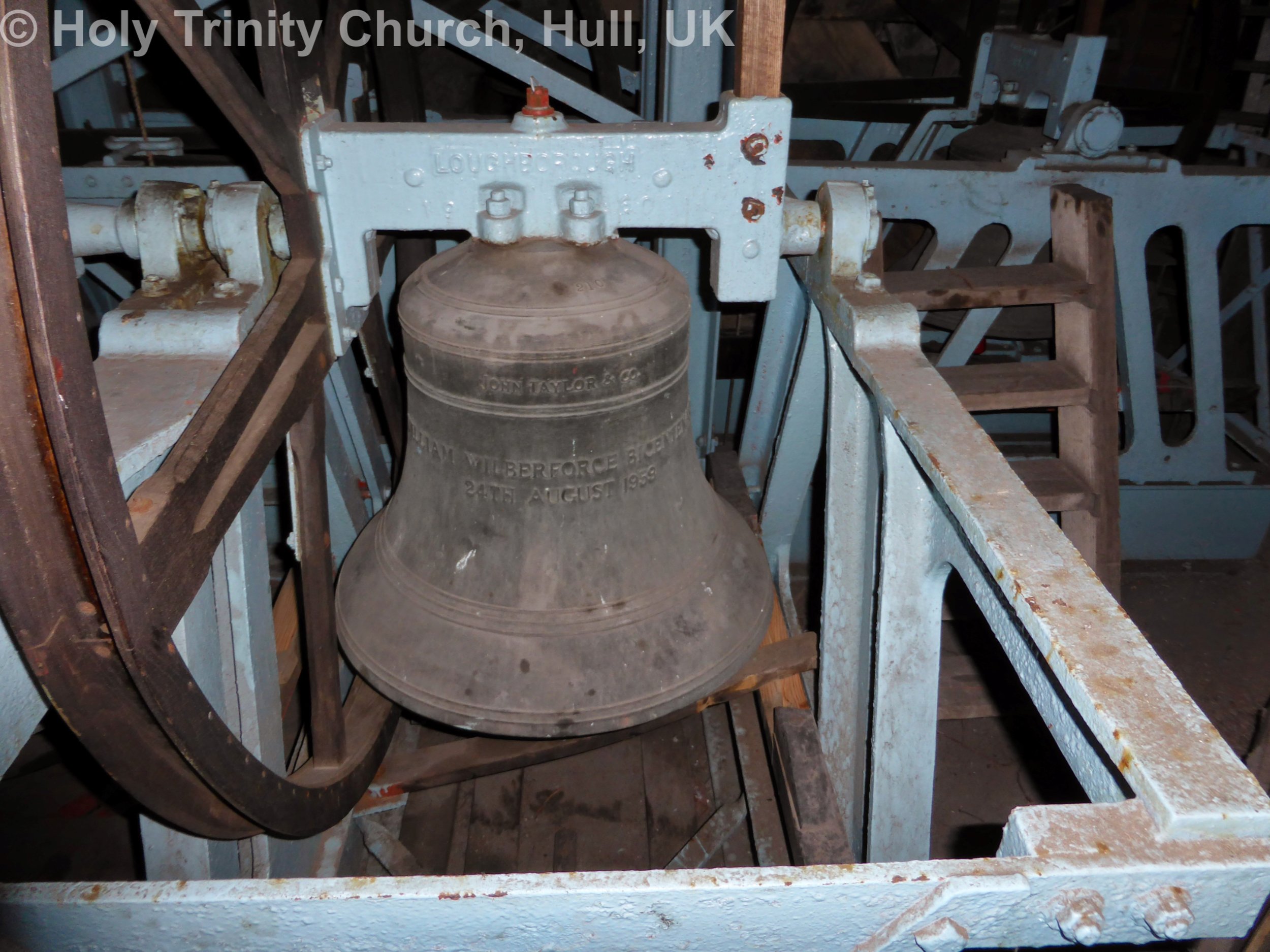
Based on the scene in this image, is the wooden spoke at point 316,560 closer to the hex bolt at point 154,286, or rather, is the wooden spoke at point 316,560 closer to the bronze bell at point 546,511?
the bronze bell at point 546,511

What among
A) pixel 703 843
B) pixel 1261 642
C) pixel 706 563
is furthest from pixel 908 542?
pixel 1261 642

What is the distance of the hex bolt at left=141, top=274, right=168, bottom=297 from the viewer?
1.16 meters

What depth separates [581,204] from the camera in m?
1.09

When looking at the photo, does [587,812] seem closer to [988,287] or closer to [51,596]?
[988,287]

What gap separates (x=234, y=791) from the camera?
2.99 feet

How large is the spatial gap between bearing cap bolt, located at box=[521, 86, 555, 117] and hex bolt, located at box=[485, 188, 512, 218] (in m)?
0.11

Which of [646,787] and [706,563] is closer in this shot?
[706,563]

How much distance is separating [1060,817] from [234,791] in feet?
2.55

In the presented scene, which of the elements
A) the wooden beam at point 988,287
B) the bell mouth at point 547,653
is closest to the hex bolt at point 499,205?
the bell mouth at point 547,653

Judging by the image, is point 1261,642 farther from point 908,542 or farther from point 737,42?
point 737,42

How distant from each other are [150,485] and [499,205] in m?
0.52

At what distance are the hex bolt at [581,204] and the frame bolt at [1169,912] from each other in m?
0.89

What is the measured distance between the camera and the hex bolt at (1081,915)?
586 mm

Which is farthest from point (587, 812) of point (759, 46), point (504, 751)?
point (759, 46)
